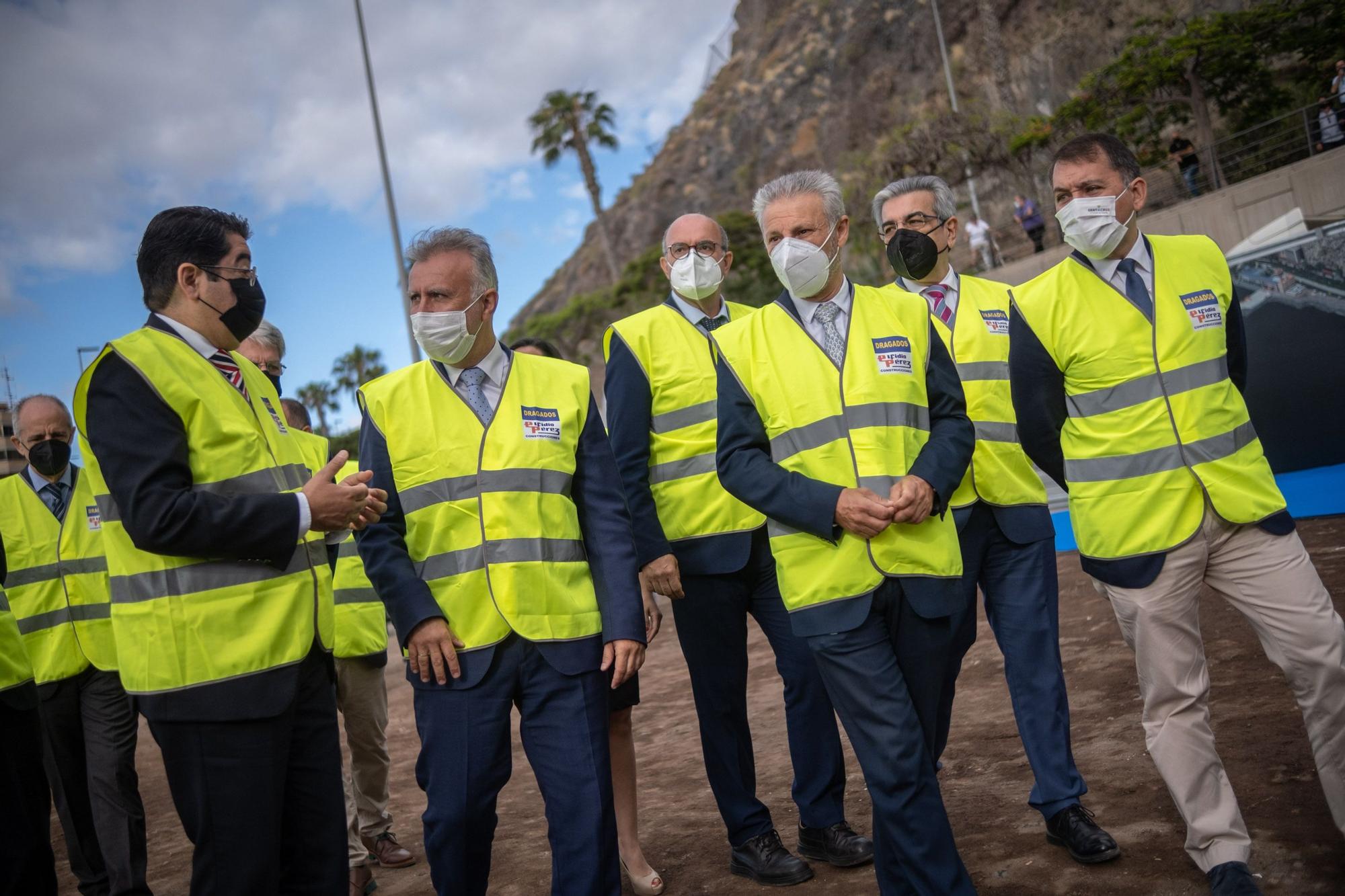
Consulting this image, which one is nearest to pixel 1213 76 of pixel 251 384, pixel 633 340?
pixel 633 340

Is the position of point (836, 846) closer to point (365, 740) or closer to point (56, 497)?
A: point (365, 740)

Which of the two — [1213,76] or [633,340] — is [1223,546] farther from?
[1213,76]

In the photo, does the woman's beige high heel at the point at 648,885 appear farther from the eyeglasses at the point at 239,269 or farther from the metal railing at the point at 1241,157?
the metal railing at the point at 1241,157

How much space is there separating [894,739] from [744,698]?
141cm

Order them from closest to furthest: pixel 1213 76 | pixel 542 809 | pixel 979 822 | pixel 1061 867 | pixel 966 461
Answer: pixel 966 461 → pixel 1061 867 → pixel 979 822 → pixel 542 809 → pixel 1213 76

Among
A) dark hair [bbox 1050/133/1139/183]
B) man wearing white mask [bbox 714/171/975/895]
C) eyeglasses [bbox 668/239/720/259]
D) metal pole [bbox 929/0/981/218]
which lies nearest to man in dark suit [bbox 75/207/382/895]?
man wearing white mask [bbox 714/171/975/895]

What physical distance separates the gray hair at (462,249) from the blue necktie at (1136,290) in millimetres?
2240

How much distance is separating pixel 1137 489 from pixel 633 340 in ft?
7.07

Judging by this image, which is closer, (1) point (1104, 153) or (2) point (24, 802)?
(1) point (1104, 153)

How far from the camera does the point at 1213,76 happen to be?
21219 millimetres

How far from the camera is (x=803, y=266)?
352cm

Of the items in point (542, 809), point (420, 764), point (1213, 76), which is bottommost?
point (542, 809)

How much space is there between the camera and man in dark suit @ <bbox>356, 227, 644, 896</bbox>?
10.7 ft

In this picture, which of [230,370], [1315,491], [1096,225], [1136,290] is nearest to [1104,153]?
[1096,225]
